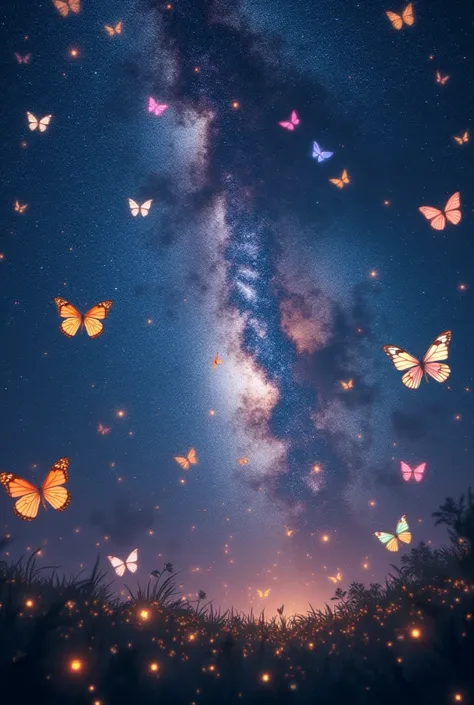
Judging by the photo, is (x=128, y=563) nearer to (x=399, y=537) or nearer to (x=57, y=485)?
(x=57, y=485)

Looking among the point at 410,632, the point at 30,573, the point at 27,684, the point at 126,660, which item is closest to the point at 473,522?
the point at 410,632

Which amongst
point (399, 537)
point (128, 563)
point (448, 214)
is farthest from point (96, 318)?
point (399, 537)

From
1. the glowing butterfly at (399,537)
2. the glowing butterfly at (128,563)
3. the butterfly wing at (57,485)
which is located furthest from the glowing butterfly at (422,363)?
the glowing butterfly at (128,563)

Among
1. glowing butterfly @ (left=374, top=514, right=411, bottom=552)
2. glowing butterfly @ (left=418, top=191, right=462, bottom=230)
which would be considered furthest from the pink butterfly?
glowing butterfly @ (left=418, top=191, right=462, bottom=230)

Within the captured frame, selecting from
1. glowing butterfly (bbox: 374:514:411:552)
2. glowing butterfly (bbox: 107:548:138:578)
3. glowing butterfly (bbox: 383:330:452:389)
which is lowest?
glowing butterfly (bbox: 374:514:411:552)

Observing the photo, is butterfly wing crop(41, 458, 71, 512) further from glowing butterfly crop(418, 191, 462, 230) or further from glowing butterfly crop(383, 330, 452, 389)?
glowing butterfly crop(418, 191, 462, 230)

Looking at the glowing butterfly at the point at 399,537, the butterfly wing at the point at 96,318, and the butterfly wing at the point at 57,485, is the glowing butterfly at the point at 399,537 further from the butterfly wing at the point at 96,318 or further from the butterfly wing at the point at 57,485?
the butterfly wing at the point at 96,318
